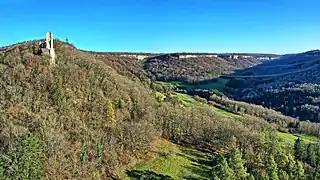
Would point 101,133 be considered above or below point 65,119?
below

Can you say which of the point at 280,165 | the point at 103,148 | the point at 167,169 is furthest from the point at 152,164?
the point at 280,165

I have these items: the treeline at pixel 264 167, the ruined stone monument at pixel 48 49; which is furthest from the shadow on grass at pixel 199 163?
the ruined stone monument at pixel 48 49

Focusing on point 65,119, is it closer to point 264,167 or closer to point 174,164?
point 174,164

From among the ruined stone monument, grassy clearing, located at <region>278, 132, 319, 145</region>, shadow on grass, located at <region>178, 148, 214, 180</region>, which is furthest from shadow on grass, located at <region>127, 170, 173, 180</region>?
grassy clearing, located at <region>278, 132, 319, 145</region>

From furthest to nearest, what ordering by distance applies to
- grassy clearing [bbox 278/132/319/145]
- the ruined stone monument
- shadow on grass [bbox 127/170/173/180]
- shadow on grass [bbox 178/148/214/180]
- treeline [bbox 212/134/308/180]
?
grassy clearing [bbox 278/132/319/145] < the ruined stone monument < shadow on grass [bbox 178/148/214/180] < shadow on grass [bbox 127/170/173/180] < treeline [bbox 212/134/308/180]

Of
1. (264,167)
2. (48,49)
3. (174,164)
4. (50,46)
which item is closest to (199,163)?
(174,164)

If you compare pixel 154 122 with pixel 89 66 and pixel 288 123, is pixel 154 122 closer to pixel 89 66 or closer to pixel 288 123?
pixel 89 66

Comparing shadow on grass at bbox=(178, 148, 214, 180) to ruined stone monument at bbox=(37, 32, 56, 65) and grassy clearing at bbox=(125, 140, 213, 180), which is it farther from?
ruined stone monument at bbox=(37, 32, 56, 65)
